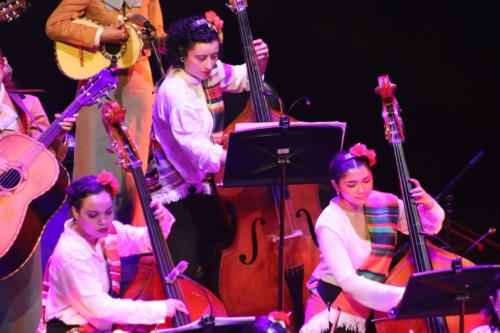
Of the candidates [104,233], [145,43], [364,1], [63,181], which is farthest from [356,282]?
[364,1]

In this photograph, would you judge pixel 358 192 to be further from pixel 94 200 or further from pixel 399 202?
pixel 94 200

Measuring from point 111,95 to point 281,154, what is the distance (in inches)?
52.7

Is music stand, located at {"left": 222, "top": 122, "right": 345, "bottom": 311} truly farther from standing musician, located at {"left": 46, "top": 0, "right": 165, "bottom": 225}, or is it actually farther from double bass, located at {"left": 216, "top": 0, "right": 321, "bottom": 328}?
standing musician, located at {"left": 46, "top": 0, "right": 165, "bottom": 225}

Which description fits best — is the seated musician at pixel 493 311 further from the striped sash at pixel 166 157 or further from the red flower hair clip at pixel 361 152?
the striped sash at pixel 166 157

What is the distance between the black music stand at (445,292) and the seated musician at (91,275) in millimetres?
1073

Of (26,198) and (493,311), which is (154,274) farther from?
(493,311)

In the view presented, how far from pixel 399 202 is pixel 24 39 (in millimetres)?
2835

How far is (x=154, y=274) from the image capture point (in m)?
4.50

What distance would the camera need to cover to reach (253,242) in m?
4.98

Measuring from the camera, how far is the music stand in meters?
4.62

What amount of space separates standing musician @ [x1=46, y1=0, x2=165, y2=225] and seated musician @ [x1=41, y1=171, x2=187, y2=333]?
83 centimetres

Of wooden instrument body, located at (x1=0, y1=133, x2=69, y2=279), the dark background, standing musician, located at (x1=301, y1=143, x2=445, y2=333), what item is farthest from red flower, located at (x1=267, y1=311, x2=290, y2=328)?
the dark background

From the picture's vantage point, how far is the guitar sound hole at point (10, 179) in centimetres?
470

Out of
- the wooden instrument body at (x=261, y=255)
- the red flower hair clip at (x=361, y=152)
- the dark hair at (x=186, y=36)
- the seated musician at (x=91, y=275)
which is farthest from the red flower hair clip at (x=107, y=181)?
the red flower hair clip at (x=361, y=152)
